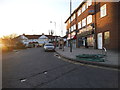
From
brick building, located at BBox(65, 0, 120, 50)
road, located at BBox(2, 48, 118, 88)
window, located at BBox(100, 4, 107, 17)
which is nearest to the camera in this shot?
road, located at BBox(2, 48, 118, 88)

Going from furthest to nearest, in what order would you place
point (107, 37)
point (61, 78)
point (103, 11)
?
1. point (103, 11)
2. point (107, 37)
3. point (61, 78)

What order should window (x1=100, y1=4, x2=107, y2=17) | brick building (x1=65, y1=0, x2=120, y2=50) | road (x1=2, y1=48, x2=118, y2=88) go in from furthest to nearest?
window (x1=100, y1=4, x2=107, y2=17), brick building (x1=65, y1=0, x2=120, y2=50), road (x1=2, y1=48, x2=118, y2=88)

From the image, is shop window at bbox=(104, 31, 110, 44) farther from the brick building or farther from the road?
the road

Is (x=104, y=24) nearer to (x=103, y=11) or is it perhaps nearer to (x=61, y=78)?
(x=103, y=11)

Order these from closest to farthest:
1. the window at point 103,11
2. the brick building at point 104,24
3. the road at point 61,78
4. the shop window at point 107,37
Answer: the road at point 61,78, the brick building at point 104,24, the shop window at point 107,37, the window at point 103,11

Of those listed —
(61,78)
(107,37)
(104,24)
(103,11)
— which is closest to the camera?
(61,78)

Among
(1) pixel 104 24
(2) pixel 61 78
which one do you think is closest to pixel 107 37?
(1) pixel 104 24

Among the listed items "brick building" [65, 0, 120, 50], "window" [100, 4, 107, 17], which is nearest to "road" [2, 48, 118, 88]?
"brick building" [65, 0, 120, 50]

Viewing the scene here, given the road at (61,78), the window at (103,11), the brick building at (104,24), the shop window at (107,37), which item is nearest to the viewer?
the road at (61,78)

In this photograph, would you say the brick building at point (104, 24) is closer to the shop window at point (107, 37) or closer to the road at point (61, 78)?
the shop window at point (107, 37)

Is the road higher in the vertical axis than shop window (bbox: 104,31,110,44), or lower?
lower

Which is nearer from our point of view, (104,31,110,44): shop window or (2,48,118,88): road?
(2,48,118,88): road

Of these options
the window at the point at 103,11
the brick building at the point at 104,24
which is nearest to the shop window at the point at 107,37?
the brick building at the point at 104,24

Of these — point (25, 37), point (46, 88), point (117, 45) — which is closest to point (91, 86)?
point (46, 88)
